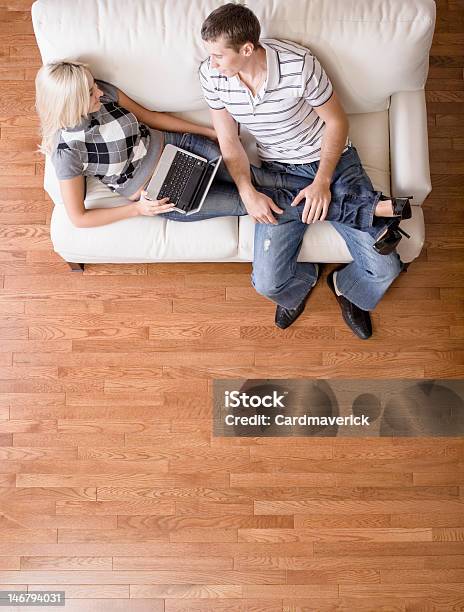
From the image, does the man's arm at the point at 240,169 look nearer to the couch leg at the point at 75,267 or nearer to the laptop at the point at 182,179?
the laptop at the point at 182,179

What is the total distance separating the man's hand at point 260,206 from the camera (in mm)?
1914

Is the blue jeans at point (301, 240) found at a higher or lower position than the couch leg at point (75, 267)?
higher

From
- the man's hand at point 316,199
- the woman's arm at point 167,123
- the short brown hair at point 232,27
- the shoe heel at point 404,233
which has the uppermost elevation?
the short brown hair at point 232,27

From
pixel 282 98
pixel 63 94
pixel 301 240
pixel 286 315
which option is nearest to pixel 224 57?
pixel 282 98

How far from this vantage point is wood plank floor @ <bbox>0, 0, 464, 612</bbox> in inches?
86.7

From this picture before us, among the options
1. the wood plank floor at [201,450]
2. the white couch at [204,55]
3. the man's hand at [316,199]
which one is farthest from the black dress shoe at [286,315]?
the man's hand at [316,199]

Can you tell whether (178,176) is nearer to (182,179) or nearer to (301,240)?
(182,179)

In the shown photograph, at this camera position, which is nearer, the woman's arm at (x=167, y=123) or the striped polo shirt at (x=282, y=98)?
the striped polo shirt at (x=282, y=98)

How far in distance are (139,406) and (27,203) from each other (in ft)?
2.91

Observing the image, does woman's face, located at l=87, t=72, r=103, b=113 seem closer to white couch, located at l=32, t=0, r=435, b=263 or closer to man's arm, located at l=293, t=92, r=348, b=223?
white couch, located at l=32, t=0, r=435, b=263

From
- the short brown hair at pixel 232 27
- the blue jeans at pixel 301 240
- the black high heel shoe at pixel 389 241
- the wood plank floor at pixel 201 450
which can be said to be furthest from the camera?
the wood plank floor at pixel 201 450

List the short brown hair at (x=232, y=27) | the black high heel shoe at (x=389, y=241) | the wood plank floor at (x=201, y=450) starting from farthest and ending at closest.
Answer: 1. the wood plank floor at (x=201, y=450)
2. the black high heel shoe at (x=389, y=241)
3. the short brown hair at (x=232, y=27)

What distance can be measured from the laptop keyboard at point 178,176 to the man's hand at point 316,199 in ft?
1.10

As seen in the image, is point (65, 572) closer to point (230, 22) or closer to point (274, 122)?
point (274, 122)
